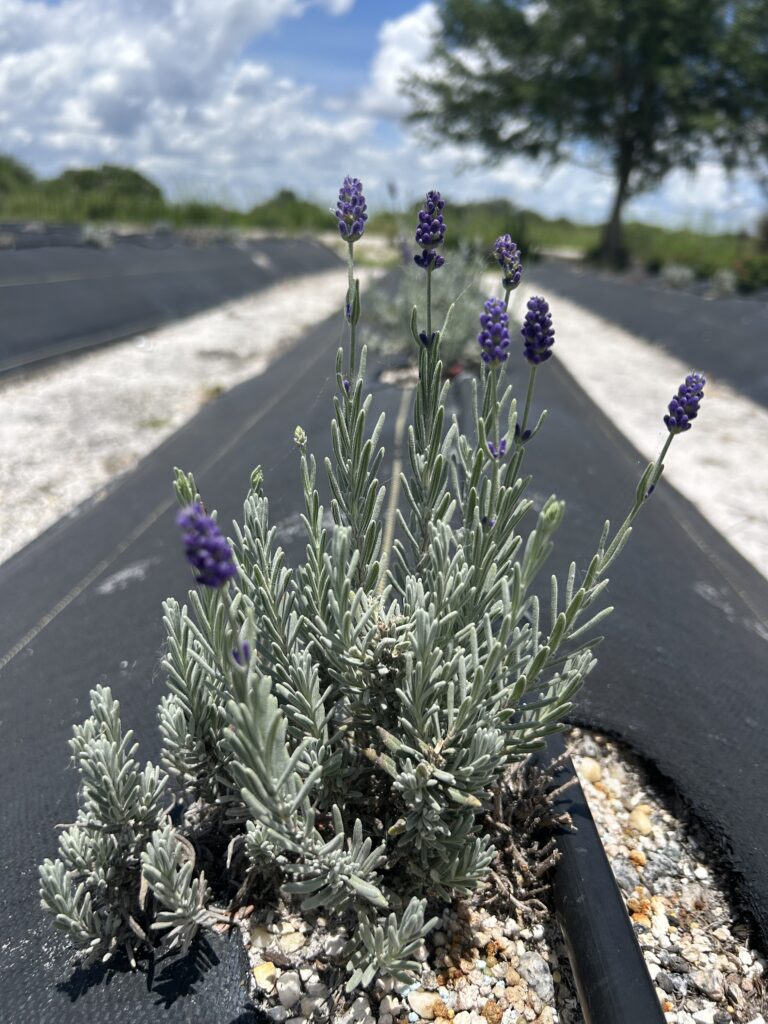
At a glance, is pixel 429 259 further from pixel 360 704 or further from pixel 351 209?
pixel 360 704

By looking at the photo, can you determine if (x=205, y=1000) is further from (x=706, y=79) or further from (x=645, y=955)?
(x=706, y=79)

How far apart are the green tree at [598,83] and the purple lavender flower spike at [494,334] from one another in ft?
72.3

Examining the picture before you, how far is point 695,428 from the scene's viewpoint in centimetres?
615

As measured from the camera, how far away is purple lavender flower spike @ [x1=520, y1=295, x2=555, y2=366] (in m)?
1.20

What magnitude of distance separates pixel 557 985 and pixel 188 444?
3.88 meters

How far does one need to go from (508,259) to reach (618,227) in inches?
959

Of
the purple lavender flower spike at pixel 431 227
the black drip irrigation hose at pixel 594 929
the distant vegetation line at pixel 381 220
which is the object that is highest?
the distant vegetation line at pixel 381 220

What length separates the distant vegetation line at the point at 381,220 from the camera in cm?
1622

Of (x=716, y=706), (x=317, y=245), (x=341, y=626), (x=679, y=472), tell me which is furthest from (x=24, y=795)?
(x=317, y=245)

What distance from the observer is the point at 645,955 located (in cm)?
150

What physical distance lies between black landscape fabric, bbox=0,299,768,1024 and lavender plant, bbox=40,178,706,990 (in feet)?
0.52

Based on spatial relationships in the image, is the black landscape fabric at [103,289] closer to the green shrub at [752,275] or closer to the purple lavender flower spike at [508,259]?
the purple lavender flower spike at [508,259]

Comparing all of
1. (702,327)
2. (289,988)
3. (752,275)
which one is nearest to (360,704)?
(289,988)

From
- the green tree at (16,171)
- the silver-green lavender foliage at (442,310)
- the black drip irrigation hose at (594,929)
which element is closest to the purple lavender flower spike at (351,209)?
the black drip irrigation hose at (594,929)
